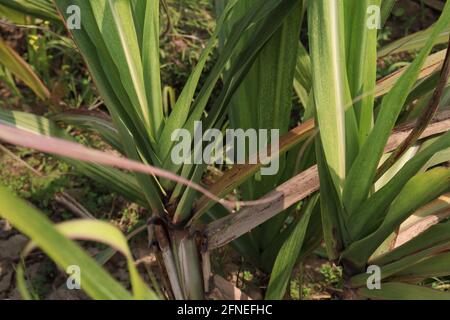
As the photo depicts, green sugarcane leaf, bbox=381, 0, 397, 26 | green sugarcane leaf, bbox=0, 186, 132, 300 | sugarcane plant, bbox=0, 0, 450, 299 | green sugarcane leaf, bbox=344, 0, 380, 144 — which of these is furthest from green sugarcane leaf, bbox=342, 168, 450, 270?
green sugarcane leaf, bbox=0, 186, 132, 300

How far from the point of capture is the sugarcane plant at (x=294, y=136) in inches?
32.4

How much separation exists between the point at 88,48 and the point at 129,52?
0.07 meters

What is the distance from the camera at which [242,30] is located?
0.93 m

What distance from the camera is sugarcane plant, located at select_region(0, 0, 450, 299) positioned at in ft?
2.70

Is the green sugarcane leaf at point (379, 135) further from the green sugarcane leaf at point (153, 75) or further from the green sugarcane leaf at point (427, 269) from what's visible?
the green sugarcane leaf at point (153, 75)

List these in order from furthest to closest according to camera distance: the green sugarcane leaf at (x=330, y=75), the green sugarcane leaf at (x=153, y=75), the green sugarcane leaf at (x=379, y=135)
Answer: the green sugarcane leaf at (x=153, y=75) < the green sugarcane leaf at (x=330, y=75) < the green sugarcane leaf at (x=379, y=135)

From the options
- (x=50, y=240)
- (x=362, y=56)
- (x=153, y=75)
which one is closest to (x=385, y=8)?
(x=362, y=56)

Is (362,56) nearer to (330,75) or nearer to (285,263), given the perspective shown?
(330,75)

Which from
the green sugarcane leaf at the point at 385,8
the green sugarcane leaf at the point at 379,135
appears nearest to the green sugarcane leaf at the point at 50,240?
the green sugarcane leaf at the point at 379,135

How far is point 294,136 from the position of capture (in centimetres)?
94

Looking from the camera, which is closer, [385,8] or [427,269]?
[427,269]

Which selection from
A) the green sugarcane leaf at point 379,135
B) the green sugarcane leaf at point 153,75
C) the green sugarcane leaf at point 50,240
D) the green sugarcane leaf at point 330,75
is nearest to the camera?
the green sugarcane leaf at point 50,240

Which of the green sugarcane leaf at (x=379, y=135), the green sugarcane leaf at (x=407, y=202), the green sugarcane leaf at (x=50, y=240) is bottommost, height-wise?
the green sugarcane leaf at (x=50, y=240)
